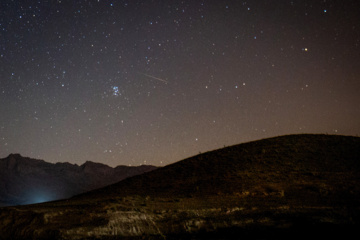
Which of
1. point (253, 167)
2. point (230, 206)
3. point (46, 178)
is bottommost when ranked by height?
point (230, 206)

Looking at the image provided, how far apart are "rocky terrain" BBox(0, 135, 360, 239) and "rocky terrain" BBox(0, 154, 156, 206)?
11221 cm

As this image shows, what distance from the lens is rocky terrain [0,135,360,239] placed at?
24.2 feet

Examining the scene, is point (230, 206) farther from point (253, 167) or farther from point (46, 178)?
point (46, 178)

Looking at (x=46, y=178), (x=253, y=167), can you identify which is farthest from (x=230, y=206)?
(x=46, y=178)

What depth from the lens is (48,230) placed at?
769cm

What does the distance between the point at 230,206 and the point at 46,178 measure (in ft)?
473

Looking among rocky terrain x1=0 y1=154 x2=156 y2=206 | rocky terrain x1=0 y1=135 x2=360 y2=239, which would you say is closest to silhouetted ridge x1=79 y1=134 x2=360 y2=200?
rocky terrain x1=0 y1=135 x2=360 y2=239

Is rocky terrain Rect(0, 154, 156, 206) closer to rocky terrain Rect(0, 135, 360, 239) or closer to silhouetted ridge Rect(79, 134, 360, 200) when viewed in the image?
silhouetted ridge Rect(79, 134, 360, 200)

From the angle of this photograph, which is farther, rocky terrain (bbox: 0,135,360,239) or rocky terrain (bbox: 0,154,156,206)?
rocky terrain (bbox: 0,154,156,206)

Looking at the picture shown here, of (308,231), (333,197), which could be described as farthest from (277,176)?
(308,231)

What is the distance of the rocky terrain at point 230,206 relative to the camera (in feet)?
24.2

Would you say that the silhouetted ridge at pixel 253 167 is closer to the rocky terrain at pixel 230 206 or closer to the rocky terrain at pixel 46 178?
the rocky terrain at pixel 230 206

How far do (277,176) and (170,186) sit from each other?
809 centimetres

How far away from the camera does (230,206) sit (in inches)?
425
